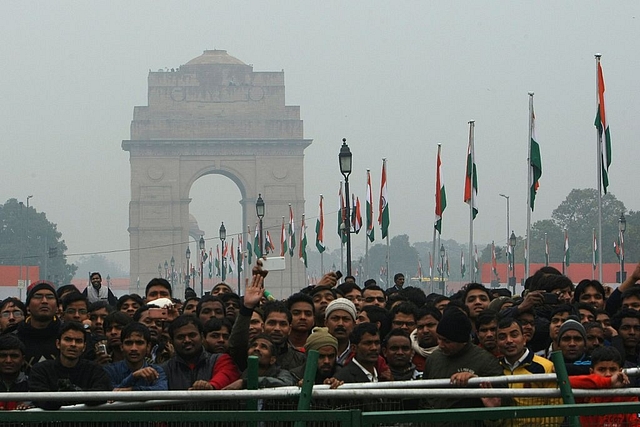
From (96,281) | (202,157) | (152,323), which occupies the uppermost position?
(202,157)

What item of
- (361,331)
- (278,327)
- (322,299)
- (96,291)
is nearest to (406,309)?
(322,299)

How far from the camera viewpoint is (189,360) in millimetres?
8625

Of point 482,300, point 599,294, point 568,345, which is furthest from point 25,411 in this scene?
point 599,294

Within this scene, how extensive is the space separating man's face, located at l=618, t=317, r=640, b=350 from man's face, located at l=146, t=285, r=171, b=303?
461 cm

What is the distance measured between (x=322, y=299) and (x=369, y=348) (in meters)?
3.33

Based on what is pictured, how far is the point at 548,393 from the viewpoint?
6320mm

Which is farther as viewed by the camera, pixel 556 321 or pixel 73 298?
pixel 73 298

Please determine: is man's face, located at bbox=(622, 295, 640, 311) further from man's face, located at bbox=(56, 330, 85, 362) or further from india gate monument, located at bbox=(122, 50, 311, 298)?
india gate monument, located at bbox=(122, 50, 311, 298)

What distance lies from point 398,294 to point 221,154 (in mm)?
96141

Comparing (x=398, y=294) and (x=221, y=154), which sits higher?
(x=221, y=154)

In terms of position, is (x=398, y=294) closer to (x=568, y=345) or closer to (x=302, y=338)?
(x=302, y=338)

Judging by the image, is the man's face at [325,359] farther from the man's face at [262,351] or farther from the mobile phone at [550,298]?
the mobile phone at [550,298]

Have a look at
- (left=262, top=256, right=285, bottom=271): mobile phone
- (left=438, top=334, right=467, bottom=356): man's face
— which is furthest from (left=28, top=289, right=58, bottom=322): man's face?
(left=438, top=334, right=467, bottom=356): man's face

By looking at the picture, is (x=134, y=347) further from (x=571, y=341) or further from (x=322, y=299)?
(x=322, y=299)
